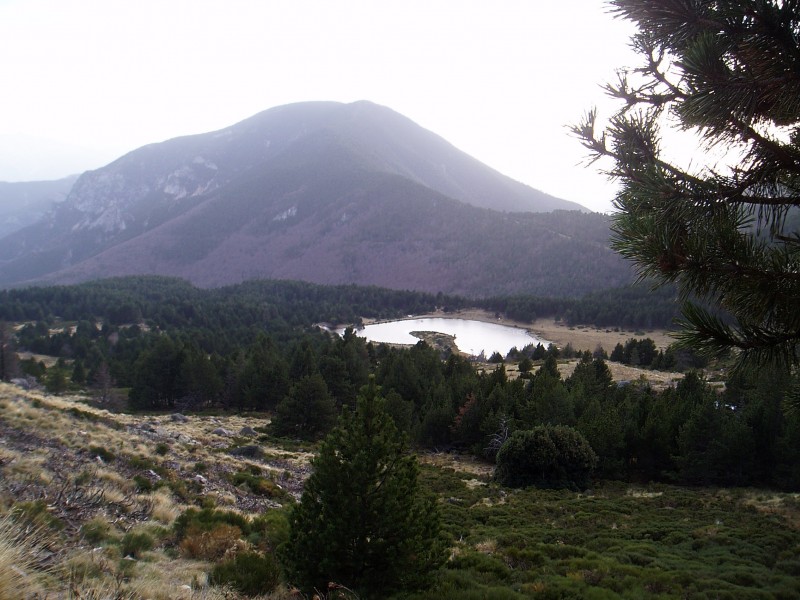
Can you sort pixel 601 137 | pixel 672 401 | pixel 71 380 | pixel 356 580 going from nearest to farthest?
pixel 601 137, pixel 356 580, pixel 672 401, pixel 71 380

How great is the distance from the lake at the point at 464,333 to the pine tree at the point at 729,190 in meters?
66.1

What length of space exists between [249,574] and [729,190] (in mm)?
7318

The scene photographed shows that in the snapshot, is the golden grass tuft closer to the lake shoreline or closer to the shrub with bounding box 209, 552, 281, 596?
the shrub with bounding box 209, 552, 281, 596

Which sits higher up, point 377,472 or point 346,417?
point 346,417

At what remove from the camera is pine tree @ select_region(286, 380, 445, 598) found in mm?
5707

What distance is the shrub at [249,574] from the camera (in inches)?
239

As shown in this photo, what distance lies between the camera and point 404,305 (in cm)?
11888

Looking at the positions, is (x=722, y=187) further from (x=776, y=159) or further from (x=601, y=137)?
(x=601, y=137)

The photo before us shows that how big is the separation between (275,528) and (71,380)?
4567 centimetres

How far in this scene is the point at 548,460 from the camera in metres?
21.7

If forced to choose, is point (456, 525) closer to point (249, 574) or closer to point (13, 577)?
point (249, 574)

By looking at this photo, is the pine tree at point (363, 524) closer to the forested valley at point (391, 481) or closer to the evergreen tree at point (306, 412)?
the forested valley at point (391, 481)

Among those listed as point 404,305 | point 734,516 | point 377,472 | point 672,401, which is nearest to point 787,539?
point 734,516

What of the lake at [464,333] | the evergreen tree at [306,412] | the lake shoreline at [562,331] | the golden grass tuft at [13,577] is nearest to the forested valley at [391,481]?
the golden grass tuft at [13,577]
